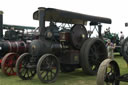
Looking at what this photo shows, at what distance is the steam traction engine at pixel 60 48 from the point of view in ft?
19.9

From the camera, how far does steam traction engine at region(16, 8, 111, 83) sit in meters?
6.05

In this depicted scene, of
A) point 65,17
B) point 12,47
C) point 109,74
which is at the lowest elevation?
point 109,74

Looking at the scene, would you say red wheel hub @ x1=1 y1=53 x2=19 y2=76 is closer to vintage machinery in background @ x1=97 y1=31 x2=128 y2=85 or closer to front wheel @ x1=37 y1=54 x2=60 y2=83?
front wheel @ x1=37 y1=54 x2=60 y2=83

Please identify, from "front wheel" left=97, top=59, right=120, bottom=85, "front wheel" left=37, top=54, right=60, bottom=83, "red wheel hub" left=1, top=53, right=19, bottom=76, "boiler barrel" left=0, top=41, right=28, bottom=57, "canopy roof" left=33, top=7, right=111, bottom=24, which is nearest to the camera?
"front wheel" left=97, top=59, right=120, bottom=85

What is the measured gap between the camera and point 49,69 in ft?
19.1

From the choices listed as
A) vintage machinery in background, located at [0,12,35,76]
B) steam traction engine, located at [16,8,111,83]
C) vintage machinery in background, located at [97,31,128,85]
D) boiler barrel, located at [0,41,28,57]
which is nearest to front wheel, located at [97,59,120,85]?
vintage machinery in background, located at [97,31,128,85]

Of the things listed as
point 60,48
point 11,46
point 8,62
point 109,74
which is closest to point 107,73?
point 109,74

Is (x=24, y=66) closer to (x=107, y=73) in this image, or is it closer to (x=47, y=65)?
(x=47, y=65)

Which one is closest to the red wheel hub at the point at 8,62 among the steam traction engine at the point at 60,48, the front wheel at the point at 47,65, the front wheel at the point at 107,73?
the steam traction engine at the point at 60,48

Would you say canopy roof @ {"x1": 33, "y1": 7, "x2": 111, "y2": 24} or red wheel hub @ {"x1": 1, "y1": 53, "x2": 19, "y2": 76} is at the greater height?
canopy roof @ {"x1": 33, "y1": 7, "x2": 111, "y2": 24}

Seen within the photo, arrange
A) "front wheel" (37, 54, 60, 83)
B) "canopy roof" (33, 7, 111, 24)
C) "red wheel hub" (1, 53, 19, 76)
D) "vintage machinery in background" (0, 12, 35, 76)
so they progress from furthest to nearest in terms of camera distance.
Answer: "vintage machinery in background" (0, 12, 35, 76)
"red wheel hub" (1, 53, 19, 76)
"canopy roof" (33, 7, 111, 24)
"front wheel" (37, 54, 60, 83)

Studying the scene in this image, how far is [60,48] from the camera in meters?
6.62

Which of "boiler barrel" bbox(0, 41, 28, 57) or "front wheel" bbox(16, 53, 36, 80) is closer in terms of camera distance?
"front wheel" bbox(16, 53, 36, 80)

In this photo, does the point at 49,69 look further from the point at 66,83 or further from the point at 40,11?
the point at 40,11
